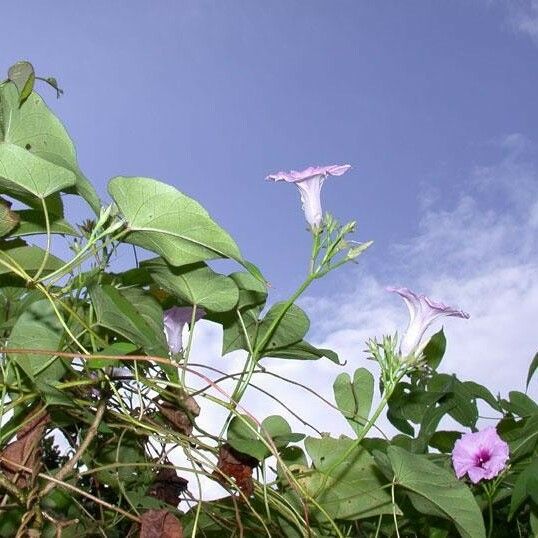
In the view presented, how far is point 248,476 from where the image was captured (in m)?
0.92

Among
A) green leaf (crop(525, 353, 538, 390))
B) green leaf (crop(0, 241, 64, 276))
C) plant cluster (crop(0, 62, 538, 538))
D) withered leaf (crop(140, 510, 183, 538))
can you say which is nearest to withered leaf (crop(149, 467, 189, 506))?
plant cluster (crop(0, 62, 538, 538))

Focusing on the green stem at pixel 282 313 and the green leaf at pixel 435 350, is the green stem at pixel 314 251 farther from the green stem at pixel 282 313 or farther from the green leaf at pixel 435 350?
the green leaf at pixel 435 350

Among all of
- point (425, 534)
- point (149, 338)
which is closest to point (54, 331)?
point (149, 338)

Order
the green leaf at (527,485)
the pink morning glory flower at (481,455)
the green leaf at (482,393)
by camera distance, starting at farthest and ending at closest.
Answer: the green leaf at (482,393)
the pink morning glory flower at (481,455)
the green leaf at (527,485)

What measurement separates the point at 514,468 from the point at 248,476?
0.41m

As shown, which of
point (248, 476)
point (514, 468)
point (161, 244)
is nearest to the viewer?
point (161, 244)

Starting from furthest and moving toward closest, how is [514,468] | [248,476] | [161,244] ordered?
[514,468], [248,476], [161,244]

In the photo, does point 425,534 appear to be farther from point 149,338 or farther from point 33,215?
point 33,215

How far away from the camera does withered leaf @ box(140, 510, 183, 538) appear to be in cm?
82

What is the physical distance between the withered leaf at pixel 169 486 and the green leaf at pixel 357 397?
234 mm

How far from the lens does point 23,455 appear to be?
2.73ft

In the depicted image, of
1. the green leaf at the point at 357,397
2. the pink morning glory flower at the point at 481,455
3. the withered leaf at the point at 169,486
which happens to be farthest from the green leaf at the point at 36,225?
the pink morning glory flower at the point at 481,455

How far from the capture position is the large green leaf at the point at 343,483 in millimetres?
1013

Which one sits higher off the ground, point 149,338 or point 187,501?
point 149,338
